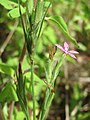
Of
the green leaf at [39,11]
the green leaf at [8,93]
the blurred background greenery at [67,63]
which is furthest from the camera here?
the blurred background greenery at [67,63]

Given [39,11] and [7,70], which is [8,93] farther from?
[39,11]

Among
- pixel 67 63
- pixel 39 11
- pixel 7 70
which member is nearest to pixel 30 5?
pixel 39 11

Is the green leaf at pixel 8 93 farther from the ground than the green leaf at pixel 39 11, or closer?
closer

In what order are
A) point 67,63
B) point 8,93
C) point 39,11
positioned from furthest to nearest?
point 67,63, point 8,93, point 39,11

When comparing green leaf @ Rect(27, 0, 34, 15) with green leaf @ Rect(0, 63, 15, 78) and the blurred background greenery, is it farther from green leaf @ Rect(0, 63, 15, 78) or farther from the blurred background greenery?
the blurred background greenery

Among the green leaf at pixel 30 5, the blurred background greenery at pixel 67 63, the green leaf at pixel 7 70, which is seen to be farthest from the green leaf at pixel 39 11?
the blurred background greenery at pixel 67 63

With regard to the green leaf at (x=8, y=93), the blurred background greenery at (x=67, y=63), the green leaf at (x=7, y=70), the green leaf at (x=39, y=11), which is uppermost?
the green leaf at (x=39, y=11)

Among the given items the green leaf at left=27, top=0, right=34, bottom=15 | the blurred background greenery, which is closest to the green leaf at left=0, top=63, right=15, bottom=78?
the green leaf at left=27, top=0, right=34, bottom=15

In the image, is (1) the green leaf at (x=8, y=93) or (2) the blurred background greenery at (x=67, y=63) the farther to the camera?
(2) the blurred background greenery at (x=67, y=63)

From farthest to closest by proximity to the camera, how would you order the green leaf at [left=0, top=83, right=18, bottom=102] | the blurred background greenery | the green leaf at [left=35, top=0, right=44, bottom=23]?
1. the blurred background greenery
2. the green leaf at [left=0, top=83, right=18, bottom=102]
3. the green leaf at [left=35, top=0, right=44, bottom=23]

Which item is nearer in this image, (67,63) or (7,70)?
(7,70)

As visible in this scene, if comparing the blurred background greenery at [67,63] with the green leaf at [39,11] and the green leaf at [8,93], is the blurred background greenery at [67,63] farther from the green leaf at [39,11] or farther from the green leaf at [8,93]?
the green leaf at [39,11]
